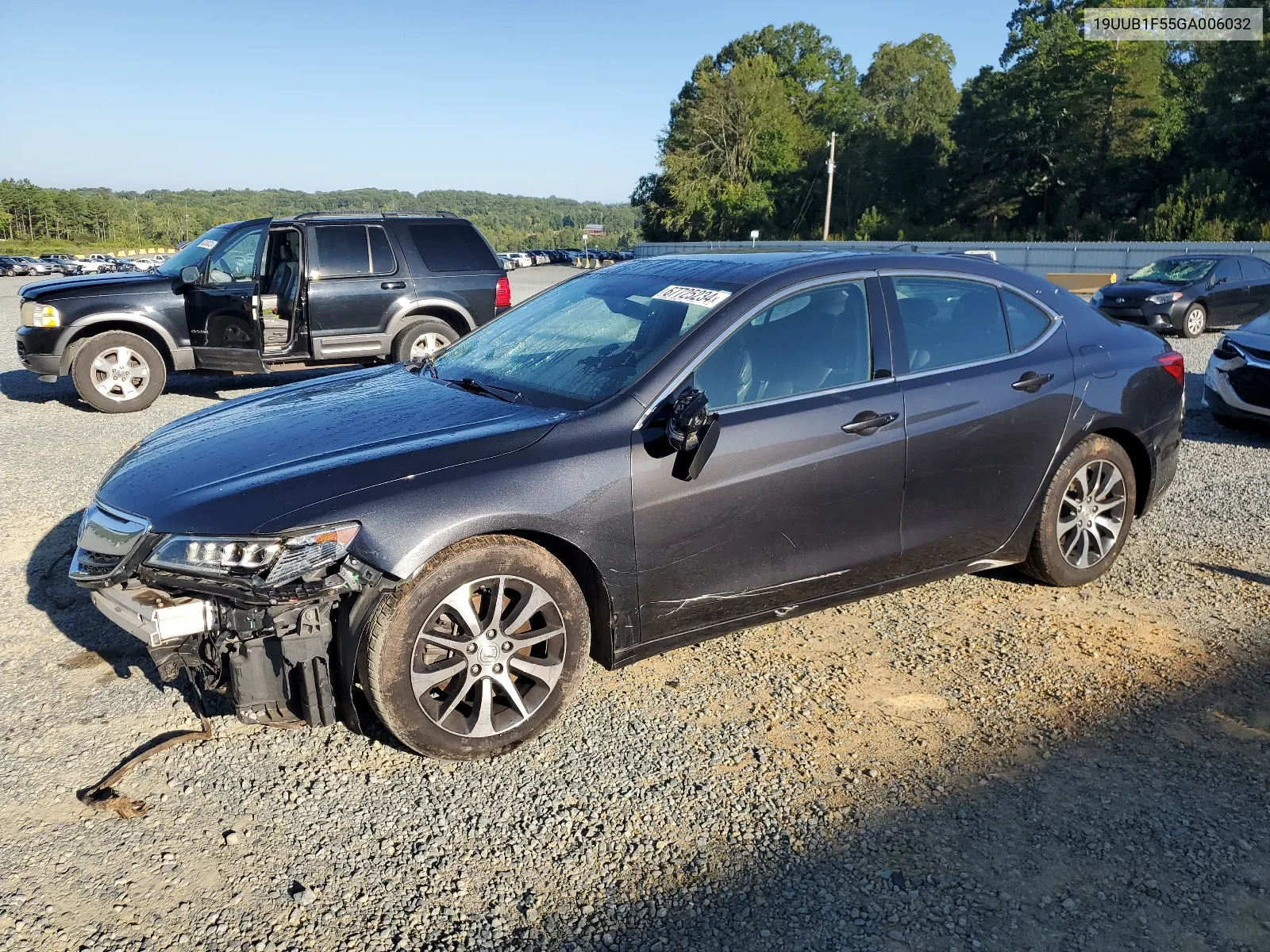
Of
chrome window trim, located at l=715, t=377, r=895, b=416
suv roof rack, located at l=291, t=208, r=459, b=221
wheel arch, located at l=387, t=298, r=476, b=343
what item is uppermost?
suv roof rack, located at l=291, t=208, r=459, b=221

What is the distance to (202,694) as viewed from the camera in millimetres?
3754

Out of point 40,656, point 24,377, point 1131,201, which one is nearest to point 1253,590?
point 40,656

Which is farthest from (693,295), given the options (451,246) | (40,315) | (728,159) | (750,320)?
(728,159)

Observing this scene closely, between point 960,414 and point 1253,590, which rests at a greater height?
point 960,414

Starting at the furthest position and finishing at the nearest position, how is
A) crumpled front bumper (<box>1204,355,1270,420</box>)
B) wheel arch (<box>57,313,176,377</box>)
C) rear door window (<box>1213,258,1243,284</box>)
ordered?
rear door window (<box>1213,258,1243,284</box>) < wheel arch (<box>57,313,176,377</box>) < crumpled front bumper (<box>1204,355,1270,420</box>)

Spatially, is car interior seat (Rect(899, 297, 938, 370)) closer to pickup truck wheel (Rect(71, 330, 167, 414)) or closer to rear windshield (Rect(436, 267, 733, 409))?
rear windshield (Rect(436, 267, 733, 409))

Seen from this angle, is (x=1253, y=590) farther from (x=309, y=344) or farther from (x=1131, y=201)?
(x=1131, y=201)

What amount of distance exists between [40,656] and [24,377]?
9968 mm

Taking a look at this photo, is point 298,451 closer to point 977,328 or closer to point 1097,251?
point 977,328

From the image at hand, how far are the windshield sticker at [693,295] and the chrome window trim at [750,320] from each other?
0.14m

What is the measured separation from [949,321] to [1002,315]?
1.15ft

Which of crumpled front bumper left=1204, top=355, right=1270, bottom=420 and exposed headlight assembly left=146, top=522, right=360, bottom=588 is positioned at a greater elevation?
exposed headlight assembly left=146, top=522, right=360, bottom=588

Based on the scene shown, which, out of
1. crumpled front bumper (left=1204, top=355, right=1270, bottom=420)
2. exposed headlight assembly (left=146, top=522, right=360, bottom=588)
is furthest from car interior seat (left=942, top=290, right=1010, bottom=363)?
crumpled front bumper (left=1204, top=355, right=1270, bottom=420)

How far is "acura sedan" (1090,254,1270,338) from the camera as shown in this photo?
52.7 feet
